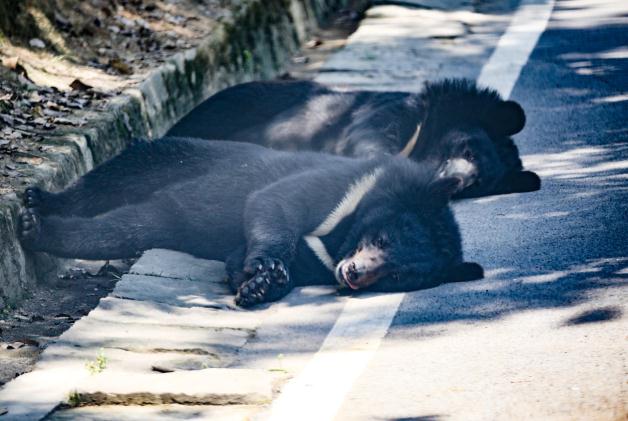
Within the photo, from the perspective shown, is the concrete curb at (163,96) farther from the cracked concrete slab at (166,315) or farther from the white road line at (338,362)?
the white road line at (338,362)

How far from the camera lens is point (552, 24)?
11.9 meters

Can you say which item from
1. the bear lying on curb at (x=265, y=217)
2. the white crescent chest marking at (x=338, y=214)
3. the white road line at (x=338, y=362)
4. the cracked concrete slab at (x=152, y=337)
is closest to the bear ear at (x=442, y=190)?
the bear lying on curb at (x=265, y=217)

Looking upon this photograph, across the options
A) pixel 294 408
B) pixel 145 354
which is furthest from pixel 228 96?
pixel 294 408

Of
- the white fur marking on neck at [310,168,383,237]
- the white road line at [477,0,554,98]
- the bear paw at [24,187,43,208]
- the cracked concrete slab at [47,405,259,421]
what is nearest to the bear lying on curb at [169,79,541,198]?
the white road line at [477,0,554,98]

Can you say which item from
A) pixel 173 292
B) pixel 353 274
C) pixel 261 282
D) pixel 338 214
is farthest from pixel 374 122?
pixel 173 292

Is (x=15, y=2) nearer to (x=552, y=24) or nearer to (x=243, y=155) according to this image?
(x=243, y=155)

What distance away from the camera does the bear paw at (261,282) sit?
608cm

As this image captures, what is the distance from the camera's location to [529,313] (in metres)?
5.65

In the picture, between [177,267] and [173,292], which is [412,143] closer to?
[177,267]

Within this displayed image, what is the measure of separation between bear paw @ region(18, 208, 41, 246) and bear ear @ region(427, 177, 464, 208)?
2125mm

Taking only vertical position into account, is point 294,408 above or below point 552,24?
above

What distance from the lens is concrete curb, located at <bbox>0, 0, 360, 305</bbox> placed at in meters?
6.26

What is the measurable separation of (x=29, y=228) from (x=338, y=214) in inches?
66.5

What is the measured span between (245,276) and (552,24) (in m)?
6.64
